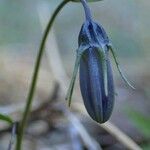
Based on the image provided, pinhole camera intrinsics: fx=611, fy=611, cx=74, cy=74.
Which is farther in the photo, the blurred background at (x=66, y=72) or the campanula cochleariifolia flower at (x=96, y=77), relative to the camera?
the blurred background at (x=66, y=72)

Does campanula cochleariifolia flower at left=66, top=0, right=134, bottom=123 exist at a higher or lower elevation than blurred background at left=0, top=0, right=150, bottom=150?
higher

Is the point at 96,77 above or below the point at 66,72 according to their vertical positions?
above

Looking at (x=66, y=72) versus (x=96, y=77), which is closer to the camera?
(x=96, y=77)

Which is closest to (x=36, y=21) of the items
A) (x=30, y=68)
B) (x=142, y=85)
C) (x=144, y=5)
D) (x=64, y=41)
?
(x=64, y=41)

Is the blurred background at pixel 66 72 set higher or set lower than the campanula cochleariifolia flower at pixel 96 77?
lower

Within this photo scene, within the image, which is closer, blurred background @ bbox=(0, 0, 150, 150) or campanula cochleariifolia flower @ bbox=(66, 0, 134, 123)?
campanula cochleariifolia flower @ bbox=(66, 0, 134, 123)

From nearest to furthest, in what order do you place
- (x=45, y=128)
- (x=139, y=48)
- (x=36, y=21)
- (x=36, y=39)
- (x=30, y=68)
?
1. (x=45, y=128)
2. (x=30, y=68)
3. (x=139, y=48)
4. (x=36, y=39)
5. (x=36, y=21)

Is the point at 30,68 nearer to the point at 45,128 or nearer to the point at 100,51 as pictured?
the point at 45,128

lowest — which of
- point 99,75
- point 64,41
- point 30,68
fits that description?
point 64,41
